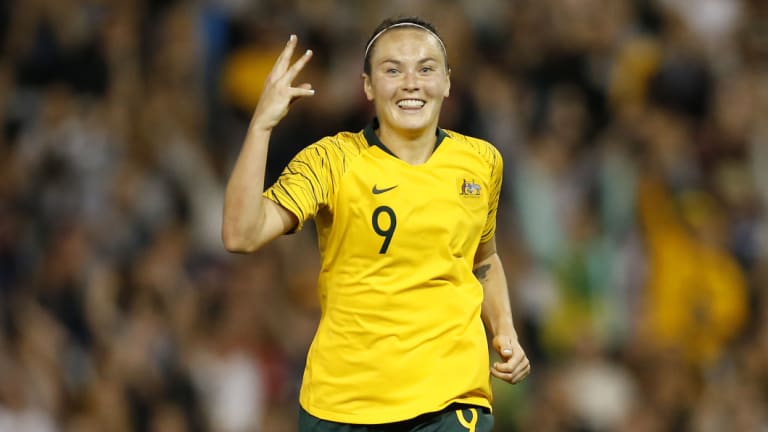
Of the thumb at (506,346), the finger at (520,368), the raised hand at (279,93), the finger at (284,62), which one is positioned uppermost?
the finger at (284,62)

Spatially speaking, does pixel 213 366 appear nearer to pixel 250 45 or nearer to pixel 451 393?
pixel 250 45

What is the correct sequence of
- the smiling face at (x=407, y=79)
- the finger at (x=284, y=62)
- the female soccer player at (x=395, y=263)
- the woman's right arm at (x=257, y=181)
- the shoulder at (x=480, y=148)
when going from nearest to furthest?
the woman's right arm at (x=257, y=181), the finger at (x=284, y=62), the female soccer player at (x=395, y=263), the smiling face at (x=407, y=79), the shoulder at (x=480, y=148)

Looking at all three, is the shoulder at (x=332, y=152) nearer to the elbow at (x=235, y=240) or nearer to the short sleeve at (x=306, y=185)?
the short sleeve at (x=306, y=185)

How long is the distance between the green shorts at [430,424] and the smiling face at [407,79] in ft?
2.99

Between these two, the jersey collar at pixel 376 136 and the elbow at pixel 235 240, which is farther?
the jersey collar at pixel 376 136

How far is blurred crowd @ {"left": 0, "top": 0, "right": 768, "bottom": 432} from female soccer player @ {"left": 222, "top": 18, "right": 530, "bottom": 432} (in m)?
4.31

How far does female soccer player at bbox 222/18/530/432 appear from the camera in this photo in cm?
448

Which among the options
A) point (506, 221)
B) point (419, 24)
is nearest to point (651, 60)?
point (506, 221)

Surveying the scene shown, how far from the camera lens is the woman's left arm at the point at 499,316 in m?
4.75

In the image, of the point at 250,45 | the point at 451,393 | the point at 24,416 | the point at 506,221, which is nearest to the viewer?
the point at 451,393

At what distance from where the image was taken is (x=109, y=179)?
32.4 feet

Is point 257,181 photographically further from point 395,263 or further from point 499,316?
point 499,316

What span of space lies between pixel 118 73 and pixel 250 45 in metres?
0.98

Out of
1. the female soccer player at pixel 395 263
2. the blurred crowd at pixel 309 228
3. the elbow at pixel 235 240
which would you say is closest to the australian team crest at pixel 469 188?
the female soccer player at pixel 395 263
